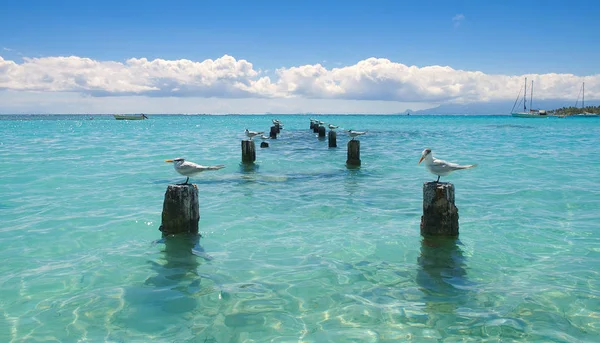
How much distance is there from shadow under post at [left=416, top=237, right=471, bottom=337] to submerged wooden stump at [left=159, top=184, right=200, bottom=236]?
412cm

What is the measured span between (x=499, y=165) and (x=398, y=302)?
53.2 ft

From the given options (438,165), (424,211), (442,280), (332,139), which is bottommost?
(442,280)

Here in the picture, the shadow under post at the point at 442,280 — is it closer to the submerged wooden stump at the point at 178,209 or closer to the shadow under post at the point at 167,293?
the shadow under post at the point at 167,293

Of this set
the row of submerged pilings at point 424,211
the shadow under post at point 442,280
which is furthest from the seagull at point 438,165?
the shadow under post at point 442,280

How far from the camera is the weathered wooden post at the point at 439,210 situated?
7.99m

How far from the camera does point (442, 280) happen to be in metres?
6.65

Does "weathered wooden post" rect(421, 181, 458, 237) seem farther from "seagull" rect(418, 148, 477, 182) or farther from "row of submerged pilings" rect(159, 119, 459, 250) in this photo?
"seagull" rect(418, 148, 477, 182)

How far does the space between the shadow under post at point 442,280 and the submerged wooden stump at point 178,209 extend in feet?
13.5

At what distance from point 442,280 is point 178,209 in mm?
Answer: 4639

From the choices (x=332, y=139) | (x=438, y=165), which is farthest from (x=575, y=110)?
(x=438, y=165)

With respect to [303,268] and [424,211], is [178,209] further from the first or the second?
[424,211]

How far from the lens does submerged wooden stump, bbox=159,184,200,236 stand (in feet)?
27.0

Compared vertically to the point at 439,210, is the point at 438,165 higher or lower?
higher

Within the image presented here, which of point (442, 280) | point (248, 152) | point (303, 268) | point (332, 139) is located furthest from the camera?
point (332, 139)
